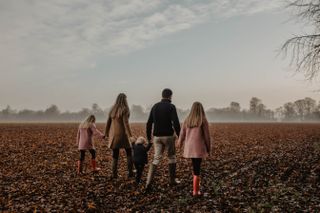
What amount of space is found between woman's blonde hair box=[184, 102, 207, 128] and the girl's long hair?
8.48 feet

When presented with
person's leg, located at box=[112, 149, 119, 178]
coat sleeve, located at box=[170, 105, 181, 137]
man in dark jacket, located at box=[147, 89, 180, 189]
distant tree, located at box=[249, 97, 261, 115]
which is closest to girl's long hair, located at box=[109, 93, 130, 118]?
person's leg, located at box=[112, 149, 119, 178]

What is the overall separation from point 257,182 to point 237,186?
912mm

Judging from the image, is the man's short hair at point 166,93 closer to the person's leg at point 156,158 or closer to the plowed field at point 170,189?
the person's leg at point 156,158

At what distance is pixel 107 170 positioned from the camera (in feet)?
40.5

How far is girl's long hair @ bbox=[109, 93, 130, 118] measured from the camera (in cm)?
961

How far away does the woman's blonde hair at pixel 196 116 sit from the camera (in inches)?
307

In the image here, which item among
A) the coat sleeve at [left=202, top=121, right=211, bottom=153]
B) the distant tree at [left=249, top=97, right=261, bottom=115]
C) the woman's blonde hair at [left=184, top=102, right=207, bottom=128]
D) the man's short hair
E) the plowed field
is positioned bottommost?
the plowed field

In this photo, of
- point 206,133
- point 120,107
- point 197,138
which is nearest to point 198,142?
point 197,138

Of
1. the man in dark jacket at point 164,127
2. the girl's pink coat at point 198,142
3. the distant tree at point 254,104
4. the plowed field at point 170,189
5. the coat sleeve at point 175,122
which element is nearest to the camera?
the plowed field at point 170,189

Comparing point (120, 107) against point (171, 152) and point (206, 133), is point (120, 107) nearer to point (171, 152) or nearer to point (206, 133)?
point (171, 152)

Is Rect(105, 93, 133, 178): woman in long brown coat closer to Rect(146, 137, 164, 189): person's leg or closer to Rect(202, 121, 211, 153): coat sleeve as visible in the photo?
Rect(146, 137, 164, 189): person's leg

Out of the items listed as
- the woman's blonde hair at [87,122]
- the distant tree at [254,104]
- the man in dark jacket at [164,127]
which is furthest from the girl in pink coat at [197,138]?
the distant tree at [254,104]

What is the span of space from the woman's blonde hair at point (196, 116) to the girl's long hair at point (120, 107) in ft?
8.48

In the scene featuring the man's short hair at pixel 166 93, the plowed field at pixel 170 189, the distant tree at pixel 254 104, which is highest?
the distant tree at pixel 254 104
